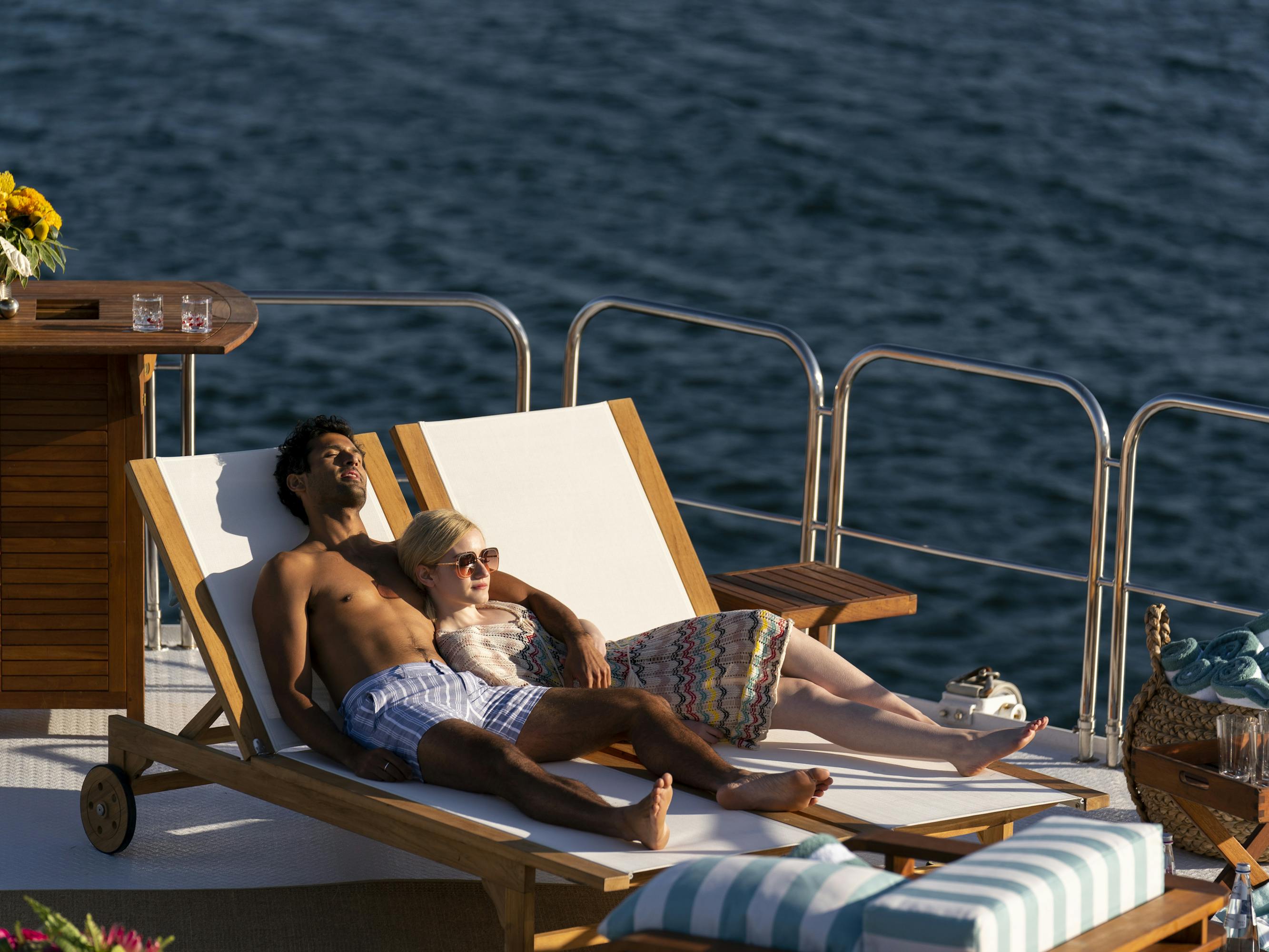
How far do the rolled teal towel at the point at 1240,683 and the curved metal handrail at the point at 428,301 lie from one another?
7.06ft

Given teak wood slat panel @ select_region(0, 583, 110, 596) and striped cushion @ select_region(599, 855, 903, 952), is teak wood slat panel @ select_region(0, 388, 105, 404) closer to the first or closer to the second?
teak wood slat panel @ select_region(0, 583, 110, 596)

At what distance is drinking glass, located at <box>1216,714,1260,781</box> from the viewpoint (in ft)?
11.5

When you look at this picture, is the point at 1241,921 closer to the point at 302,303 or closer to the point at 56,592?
the point at 56,592

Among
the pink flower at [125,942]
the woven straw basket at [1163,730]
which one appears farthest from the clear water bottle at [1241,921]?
the pink flower at [125,942]

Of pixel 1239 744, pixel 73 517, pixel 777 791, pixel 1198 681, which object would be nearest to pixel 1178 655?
pixel 1198 681

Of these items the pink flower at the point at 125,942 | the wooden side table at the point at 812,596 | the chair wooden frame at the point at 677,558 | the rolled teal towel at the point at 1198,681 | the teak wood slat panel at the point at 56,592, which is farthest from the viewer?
the teak wood slat panel at the point at 56,592

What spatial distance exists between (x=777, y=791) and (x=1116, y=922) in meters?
0.97

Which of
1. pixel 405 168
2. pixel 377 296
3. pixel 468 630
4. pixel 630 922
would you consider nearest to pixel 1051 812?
pixel 630 922

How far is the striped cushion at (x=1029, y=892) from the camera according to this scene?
215 cm

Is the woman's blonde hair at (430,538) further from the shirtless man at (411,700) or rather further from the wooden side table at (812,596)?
the wooden side table at (812,596)

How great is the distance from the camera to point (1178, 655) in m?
4.04

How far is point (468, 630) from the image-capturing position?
3.91 m

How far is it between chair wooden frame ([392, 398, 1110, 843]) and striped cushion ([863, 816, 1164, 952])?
0.82 m

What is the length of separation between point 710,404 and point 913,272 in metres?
2.99
